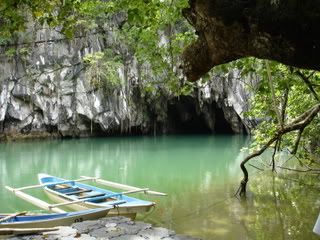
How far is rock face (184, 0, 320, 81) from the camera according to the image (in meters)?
2.28

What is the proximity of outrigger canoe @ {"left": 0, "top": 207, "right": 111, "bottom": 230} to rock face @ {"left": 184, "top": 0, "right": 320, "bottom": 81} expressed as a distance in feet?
12.1

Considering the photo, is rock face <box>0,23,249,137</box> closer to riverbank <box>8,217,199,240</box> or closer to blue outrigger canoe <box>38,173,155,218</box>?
blue outrigger canoe <box>38,173,155,218</box>

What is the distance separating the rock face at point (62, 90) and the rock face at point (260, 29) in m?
18.8

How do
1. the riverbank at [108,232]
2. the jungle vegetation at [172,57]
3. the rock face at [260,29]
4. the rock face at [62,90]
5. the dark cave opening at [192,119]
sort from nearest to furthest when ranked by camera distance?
1. the rock face at [260,29]
2. the jungle vegetation at [172,57]
3. the riverbank at [108,232]
4. the rock face at [62,90]
5. the dark cave opening at [192,119]

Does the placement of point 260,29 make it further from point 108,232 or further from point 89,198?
point 89,198

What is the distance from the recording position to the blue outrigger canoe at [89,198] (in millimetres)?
6688

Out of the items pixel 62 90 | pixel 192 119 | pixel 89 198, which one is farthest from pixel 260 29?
pixel 192 119

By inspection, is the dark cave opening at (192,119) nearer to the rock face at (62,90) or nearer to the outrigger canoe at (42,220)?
the rock face at (62,90)

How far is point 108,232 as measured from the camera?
17.1 ft

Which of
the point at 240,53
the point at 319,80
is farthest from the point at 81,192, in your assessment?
the point at 240,53

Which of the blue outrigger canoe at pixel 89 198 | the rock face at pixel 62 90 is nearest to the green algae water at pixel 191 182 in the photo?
the blue outrigger canoe at pixel 89 198

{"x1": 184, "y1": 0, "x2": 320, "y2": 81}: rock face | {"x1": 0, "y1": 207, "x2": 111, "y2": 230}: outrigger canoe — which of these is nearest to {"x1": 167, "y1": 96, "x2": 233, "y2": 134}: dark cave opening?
{"x1": 0, "y1": 207, "x2": 111, "y2": 230}: outrigger canoe

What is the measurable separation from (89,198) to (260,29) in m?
5.35

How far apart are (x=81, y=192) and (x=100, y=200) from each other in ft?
2.67
